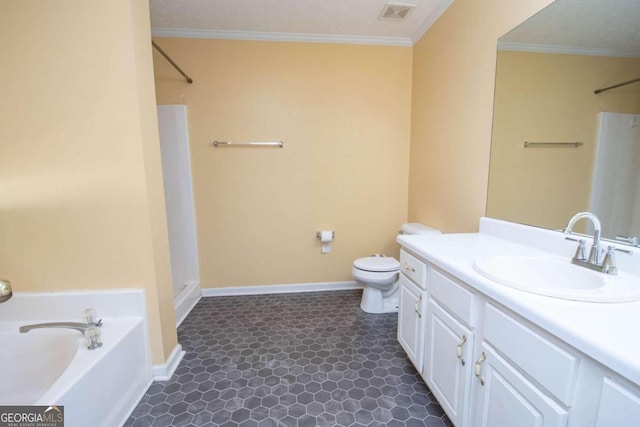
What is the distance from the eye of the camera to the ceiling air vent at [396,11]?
2.05m

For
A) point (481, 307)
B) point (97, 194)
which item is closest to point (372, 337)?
point (481, 307)

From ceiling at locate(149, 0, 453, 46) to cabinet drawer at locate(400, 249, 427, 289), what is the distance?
1828 millimetres

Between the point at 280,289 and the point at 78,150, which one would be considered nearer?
the point at 78,150

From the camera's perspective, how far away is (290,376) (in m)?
1.62

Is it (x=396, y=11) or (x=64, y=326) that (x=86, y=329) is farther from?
(x=396, y=11)

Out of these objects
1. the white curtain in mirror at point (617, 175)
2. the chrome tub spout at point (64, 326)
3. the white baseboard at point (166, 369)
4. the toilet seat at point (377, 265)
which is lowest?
the white baseboard at point (166, 369)

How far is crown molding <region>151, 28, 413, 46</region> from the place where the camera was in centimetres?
240

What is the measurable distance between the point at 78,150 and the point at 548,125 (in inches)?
94.4

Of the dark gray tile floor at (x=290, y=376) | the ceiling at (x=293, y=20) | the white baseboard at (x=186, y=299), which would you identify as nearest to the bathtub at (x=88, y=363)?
the dark gray tile floor at (x=290, y=376)

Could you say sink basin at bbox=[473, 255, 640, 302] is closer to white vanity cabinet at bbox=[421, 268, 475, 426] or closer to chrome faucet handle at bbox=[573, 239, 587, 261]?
chrome faucet handle at bbox=[573, 239, 587, 261]

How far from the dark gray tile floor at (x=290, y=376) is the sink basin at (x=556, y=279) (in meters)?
0.81

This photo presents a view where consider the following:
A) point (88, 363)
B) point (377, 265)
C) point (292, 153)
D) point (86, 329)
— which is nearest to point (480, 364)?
point (377, 265)

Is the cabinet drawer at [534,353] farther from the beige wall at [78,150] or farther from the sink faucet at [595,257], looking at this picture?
the beige wall at [78,150]

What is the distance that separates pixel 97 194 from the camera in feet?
4.84
